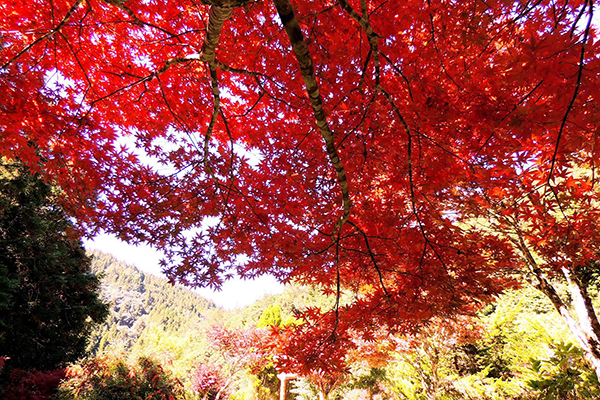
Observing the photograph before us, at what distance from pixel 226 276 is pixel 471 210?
370 centimetres

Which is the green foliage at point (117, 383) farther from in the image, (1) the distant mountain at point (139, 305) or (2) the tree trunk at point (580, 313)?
(1) the distant mountain at point (139, 305)

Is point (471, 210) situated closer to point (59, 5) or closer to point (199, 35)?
point (199, 35)

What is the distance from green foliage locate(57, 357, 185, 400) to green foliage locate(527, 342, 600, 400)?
8777mm

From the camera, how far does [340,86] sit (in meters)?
2.75

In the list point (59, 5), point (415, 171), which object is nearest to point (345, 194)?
point (415, 171)

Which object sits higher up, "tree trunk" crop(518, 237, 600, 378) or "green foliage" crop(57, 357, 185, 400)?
Result: "tree trunk" crop(518, 237, 600, 378)

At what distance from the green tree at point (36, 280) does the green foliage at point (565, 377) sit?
40.6 feet

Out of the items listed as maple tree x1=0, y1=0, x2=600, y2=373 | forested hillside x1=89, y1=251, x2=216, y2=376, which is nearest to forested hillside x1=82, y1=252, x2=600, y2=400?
maple tree x1=0, y1=0, x2=600, y2=373

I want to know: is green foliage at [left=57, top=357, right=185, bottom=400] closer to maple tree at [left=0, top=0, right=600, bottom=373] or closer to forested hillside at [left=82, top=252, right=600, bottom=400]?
forested hillside at [left=82, top=252, right=600, bottom=400]

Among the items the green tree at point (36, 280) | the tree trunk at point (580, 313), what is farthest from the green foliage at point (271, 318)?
the tree trunk at point (580, 313)

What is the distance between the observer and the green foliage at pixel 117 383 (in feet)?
19.2

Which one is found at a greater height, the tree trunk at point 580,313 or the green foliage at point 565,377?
the tree trunk at point 580,313

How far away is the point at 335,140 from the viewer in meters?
2.68

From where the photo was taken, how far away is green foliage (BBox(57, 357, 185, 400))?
19.2ft
